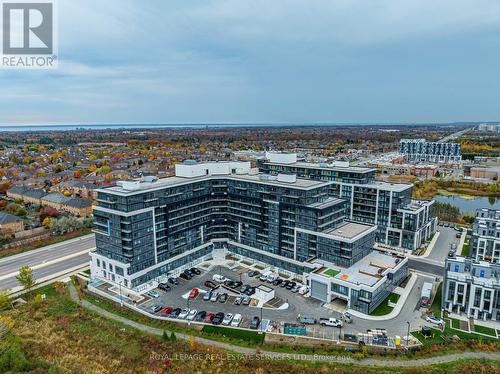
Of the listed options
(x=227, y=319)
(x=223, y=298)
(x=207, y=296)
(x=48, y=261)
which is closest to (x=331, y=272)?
(x=223, y=298)

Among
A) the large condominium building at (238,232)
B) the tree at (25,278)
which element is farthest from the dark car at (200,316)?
the tree at (25,278)

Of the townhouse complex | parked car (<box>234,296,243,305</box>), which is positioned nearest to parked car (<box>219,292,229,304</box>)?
parked car (<box>234,296,243,305</box>)

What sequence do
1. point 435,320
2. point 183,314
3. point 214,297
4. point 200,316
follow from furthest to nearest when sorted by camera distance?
point 214,297
point 183,314
point 200,316
point 435,320

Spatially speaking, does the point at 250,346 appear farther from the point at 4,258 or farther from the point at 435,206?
the point at 435,206

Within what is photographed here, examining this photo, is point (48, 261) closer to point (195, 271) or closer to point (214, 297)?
point (195, 271)

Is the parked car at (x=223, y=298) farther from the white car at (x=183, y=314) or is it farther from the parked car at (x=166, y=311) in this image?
the parked car at (x=166, y=311)
